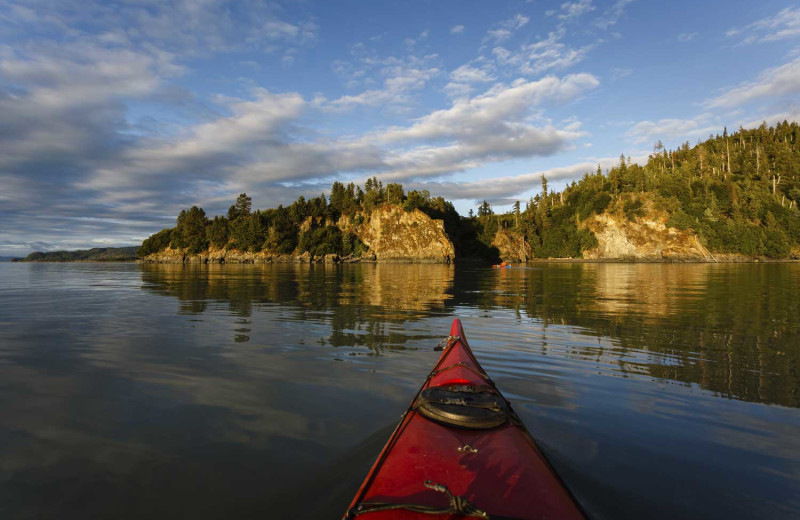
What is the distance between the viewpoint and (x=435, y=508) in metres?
2.59

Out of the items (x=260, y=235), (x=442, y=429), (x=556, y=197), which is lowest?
(x=442, y=429)

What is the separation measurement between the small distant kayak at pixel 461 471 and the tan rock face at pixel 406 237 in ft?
411

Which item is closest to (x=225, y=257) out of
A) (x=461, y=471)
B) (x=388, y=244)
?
(x=388, y=244)

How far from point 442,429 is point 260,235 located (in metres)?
159

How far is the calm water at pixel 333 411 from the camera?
4148 millimetres

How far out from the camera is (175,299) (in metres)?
22.3

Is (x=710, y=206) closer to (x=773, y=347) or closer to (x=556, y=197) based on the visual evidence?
(x=556, y=197)

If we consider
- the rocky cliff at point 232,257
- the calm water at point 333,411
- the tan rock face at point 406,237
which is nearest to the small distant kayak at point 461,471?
the calm water at point 333,411

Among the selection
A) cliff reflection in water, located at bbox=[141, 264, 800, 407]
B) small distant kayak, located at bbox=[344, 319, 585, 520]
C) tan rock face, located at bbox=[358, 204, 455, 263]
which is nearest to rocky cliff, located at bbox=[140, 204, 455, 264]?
tan rock face, located at bbox=[358, 204, 455, 263]

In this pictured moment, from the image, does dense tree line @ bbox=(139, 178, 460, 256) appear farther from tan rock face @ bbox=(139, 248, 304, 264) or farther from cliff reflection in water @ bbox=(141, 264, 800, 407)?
cliff reflection in water @ bbox=(141, 264, 800, 407)

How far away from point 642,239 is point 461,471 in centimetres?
14813

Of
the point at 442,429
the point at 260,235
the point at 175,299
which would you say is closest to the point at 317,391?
the point at 442,429

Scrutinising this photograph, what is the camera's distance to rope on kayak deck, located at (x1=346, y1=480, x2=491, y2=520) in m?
2.53

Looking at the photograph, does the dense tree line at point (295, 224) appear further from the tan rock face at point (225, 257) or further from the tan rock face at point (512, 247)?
Result: the tan rock face at point (512, 247)
